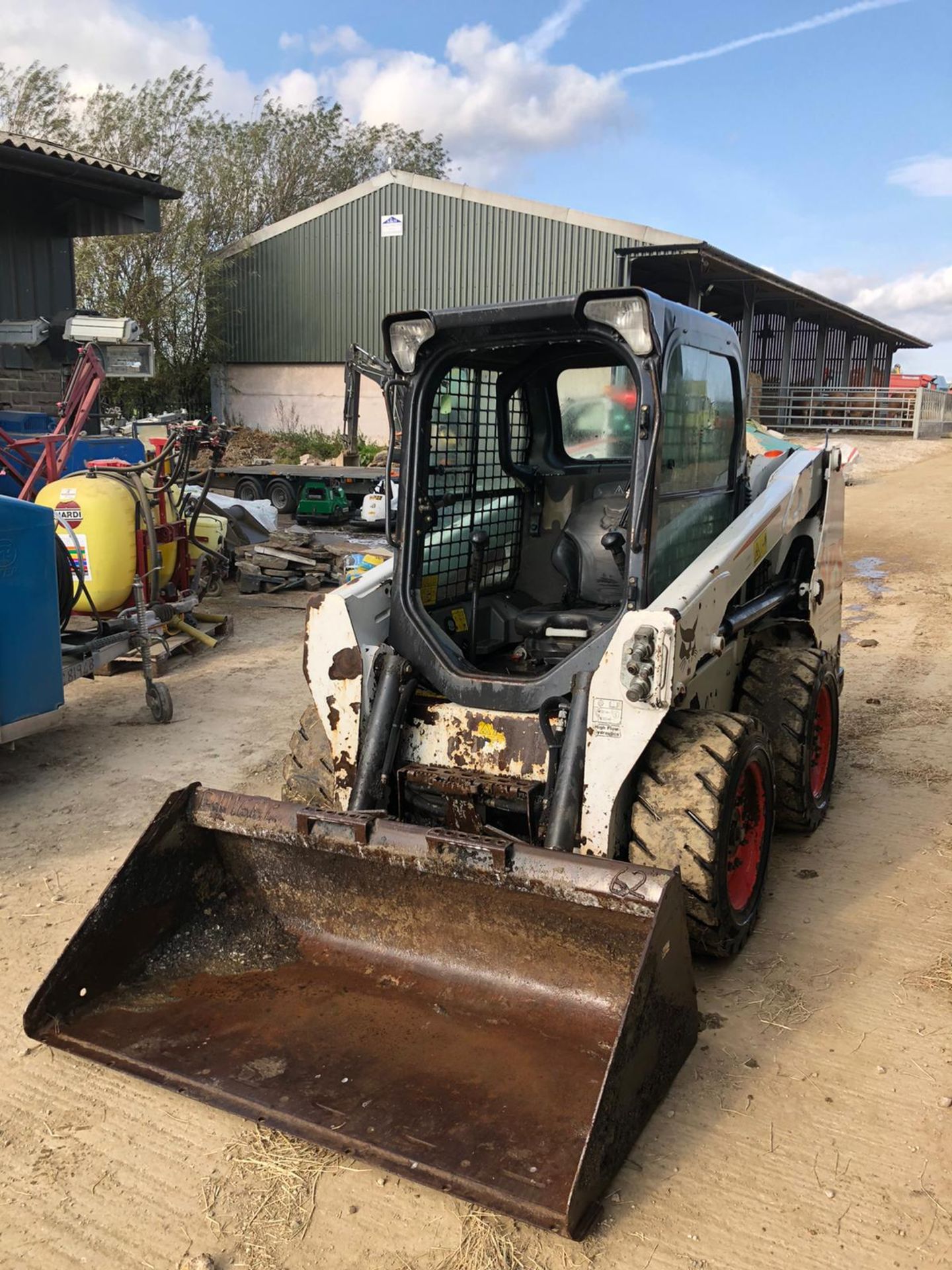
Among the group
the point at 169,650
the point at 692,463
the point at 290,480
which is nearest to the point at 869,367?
the point at 290,480

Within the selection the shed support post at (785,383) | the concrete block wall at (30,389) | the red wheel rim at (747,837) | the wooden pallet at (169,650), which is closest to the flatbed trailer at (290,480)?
the concrete block wall at (30,389)

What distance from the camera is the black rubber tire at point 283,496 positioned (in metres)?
17.4

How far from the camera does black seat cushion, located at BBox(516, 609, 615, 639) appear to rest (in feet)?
14.5

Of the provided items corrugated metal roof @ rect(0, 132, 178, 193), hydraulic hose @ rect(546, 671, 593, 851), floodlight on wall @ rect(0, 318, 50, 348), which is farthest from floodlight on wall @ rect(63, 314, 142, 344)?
hydraulic hose @ rect(546, 671, 593, 851)

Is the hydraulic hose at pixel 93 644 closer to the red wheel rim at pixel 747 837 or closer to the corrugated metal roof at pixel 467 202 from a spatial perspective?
the red wheel rim at pixel 747 837

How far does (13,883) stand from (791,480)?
13.0ft

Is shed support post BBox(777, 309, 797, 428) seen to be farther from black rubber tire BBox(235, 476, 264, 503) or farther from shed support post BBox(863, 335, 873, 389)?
black rubber tire BBox(235, 476, 264, 503)

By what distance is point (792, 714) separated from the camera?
4754 millimetres

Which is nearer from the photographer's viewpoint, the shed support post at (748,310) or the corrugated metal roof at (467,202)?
the corrugated metal roof at (467,202)

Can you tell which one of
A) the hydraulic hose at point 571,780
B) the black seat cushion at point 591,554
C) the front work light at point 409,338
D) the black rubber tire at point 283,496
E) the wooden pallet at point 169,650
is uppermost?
the front work light at point 409,338

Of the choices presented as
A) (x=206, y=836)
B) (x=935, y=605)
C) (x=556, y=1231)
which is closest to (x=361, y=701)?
(x=206, y=836)

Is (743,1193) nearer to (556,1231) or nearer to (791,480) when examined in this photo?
(556,1231)

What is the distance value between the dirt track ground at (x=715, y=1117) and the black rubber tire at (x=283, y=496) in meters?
12.2

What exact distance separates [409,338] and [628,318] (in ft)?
3.05
